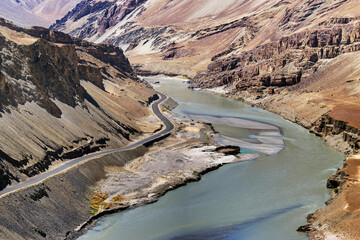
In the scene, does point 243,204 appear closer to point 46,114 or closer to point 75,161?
point 75,161

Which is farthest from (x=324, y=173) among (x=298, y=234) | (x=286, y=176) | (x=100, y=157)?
(x=100, y=157)

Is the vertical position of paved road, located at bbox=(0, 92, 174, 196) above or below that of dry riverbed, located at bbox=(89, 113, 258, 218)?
above

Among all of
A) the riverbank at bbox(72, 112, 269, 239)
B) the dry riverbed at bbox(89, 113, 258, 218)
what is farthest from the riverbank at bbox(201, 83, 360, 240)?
the dry riverbed at bbox(89, 113, 258, 218)

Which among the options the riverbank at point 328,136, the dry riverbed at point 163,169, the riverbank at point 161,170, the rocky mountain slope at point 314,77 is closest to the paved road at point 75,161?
the riverbank at point 161,170

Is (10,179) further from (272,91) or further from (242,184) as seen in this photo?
(272,91)

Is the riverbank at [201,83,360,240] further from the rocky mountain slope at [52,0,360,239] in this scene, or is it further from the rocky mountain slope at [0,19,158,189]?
the rocky mountain slope at [0,19,158,189]

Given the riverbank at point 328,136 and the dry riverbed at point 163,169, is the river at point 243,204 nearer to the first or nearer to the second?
the dry riverbed at point 163,169

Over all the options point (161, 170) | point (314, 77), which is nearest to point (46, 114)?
point (161, 170)
